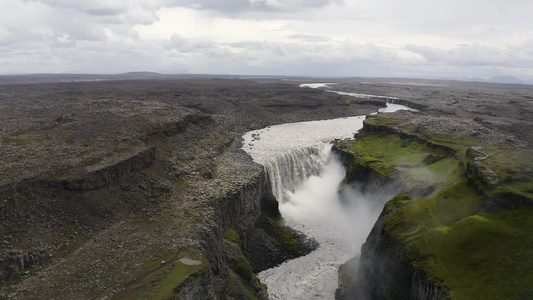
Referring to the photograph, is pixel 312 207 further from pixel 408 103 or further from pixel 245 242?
pixel 408 103

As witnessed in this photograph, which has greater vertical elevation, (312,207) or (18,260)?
(18,260)

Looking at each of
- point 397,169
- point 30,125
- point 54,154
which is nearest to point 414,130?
point 397,169

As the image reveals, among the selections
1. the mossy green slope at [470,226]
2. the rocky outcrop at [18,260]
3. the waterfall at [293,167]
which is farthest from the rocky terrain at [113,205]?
the mossy green slope at [470,226]

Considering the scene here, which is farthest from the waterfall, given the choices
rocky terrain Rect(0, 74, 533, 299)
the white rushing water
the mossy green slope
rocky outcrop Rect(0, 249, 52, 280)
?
rocky outcrop Rect(0, 249, 52, 280)

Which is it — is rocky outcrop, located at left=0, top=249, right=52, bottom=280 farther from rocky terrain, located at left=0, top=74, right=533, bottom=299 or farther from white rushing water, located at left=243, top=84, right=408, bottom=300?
white rushing water, located at left=243, top=84, right=408, bottom=300

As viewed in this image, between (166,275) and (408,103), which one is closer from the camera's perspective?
(166,275)

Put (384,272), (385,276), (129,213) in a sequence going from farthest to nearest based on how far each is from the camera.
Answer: (129,213) < (384,272) < (385,276)

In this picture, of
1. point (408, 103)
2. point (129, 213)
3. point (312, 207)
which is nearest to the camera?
point (129, 213)

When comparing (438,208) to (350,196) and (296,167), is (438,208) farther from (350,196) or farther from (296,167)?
(296,167)

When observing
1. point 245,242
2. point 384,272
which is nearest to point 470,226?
point 384,272
